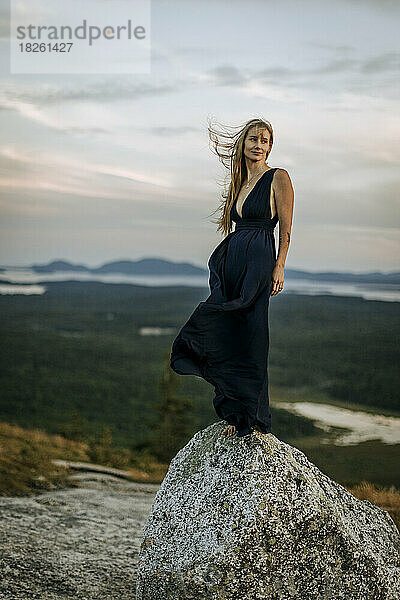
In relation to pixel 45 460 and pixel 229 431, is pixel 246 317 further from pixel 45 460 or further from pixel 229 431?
pixel 45 460

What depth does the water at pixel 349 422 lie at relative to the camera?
15.0m

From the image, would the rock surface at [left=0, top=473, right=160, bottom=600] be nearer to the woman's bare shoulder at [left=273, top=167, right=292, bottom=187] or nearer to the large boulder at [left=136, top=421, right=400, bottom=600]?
the large boulder at [left=136, top=421, right=400, bottom=600]

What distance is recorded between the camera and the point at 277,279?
5535 mm

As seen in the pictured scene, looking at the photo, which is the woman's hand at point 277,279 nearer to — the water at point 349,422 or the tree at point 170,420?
the water at point 349,422

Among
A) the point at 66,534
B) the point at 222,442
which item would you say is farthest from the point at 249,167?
the point at 66,534

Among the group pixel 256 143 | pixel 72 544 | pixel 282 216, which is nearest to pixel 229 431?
pixel 282 216

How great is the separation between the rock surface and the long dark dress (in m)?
2.63

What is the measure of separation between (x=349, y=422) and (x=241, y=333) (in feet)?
37.1

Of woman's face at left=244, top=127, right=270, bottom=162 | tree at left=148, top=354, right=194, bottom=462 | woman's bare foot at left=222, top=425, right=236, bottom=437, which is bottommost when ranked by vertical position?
tree at left=148, top=354, right=194, bottom=462

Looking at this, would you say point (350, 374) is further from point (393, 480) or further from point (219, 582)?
point (219, 582)

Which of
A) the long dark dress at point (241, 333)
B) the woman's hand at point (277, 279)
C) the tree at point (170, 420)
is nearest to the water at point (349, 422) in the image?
the tree at point (170, 420)

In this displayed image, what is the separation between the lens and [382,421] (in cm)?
1572

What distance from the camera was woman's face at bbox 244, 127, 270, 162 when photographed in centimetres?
570

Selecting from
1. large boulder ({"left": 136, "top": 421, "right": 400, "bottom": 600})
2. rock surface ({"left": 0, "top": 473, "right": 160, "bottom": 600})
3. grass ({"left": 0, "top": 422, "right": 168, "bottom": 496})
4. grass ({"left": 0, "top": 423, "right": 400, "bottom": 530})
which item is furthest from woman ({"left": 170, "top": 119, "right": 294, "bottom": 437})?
grass ({"left": 0, "top": 422, "right": 168, "bottom": 496})
